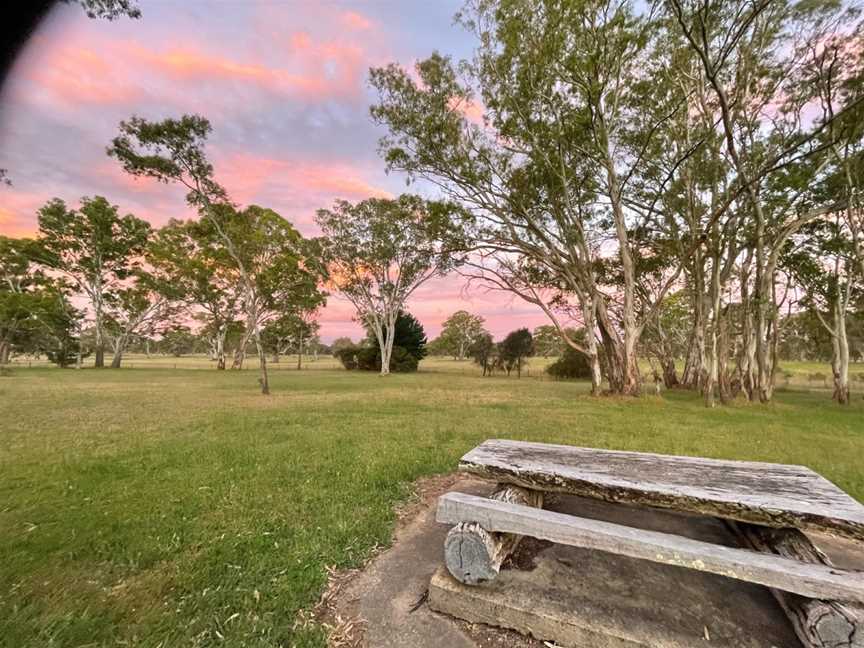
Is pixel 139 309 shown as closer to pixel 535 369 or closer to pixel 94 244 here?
pixel 94 244

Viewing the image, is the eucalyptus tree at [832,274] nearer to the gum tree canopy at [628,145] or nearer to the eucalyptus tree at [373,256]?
the gum tree canopy at [628,145]

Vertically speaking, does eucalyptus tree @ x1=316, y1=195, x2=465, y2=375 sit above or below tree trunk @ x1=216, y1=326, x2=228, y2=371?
above

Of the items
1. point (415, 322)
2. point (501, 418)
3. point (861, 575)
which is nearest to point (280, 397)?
point (501, 418)

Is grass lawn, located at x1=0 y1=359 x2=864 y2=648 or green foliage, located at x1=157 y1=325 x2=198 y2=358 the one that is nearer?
grass lawn, located at x1=0 y1=359 x2=864 y2=648

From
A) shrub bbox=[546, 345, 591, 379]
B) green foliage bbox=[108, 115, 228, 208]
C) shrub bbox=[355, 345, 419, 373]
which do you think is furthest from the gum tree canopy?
shrub bbox=[355, 345, 419, 373]

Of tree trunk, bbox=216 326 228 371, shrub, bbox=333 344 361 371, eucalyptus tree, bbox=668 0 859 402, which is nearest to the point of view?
eucalyptus tree, bbox=668 0 859 402

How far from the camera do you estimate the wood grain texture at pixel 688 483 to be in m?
1.76

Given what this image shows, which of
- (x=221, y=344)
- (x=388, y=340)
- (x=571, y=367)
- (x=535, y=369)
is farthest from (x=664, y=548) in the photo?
(x=535, y=369)

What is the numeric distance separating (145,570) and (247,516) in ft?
2.71

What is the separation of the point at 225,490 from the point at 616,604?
145 inches

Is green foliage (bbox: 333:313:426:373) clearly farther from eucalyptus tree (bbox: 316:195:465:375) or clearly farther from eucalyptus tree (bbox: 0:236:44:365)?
eucalyptus tree (bbox: 0:236:44:365)

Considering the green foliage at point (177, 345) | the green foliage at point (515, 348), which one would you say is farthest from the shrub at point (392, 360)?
the green foliage at point (177, 345)

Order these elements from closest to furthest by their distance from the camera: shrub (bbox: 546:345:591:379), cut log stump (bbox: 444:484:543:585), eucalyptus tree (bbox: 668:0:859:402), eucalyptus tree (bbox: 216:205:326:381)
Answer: cut log stump (bbox: 444:484:543:585) < eucalyptus tree (bbox: 668:0:859:402) < eucalyptus tree (bbox: 216:205:326:381) < shrub (bbox: 546:345:591:379)

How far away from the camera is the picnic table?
1450 mm
